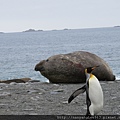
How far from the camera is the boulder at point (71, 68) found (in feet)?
44.9

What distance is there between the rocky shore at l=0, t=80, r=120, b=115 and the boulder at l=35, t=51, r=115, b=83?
1.21 meters

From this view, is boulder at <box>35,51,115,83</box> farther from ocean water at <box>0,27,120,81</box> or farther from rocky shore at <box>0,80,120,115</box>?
ocean water at <box>0,27,120,81</box>

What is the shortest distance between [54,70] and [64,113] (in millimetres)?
5742

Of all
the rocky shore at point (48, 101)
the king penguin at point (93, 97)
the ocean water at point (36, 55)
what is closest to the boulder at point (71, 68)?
the rocky shore at point (48, 101)

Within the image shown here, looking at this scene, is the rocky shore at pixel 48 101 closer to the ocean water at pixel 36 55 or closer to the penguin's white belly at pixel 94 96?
the penguin's white belly at pixel 94 96

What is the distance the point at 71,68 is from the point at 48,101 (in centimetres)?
392

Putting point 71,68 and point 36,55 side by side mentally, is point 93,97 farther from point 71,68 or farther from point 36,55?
point 36,55

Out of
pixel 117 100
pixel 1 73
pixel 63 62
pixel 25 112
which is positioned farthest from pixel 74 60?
pixel 1 73

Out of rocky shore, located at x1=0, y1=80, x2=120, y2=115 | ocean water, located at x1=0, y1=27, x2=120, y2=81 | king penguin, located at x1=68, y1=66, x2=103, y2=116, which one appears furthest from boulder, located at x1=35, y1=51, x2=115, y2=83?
ocean water, located at x1=0, y1=27, x2=120, y2=81

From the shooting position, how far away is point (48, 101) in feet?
32.5

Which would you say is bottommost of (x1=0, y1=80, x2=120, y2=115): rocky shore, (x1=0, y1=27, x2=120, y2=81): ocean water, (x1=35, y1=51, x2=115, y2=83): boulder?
(x1=0, y1=27, x2=120, y2=81): ocean water

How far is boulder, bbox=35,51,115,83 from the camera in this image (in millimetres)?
13694

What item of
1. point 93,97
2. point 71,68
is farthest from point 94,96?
point 71,68

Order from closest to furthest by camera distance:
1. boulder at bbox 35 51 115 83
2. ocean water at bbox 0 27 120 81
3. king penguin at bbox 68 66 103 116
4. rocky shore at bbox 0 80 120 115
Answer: king penguin at bbox 68 66 103 116, rocky shore at bbox 0 80 120 115, boulder at bbox 35 51 115 83, ocean water at bbox 0 27 120 81
